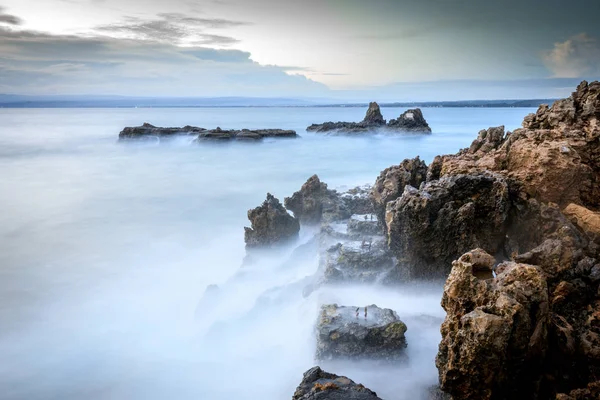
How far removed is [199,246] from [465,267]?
11291 mm

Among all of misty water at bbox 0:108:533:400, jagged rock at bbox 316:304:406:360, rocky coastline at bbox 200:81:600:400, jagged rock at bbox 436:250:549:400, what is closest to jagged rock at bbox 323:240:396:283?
rocky coastline at bbox 200:81:600:400

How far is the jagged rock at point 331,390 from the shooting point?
476 centimetres

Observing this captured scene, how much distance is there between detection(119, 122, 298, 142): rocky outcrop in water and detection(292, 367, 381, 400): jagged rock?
126 feet

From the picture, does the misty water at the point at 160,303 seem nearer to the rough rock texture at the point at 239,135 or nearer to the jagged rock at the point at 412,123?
the rough rock texture at the point at 239,135

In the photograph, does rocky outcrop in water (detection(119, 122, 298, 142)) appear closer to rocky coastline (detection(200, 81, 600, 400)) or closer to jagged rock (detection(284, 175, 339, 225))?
jagged rock (detection(284, 175, 339, 225))

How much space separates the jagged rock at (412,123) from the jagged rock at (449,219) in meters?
41.3

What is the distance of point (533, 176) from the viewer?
7559 millimetres

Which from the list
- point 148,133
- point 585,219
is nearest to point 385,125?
point 148,133

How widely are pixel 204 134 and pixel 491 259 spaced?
4178cm

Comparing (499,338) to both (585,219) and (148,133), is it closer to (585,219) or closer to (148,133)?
(585,219)

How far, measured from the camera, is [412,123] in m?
48.6

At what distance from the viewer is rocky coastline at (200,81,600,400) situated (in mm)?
4695

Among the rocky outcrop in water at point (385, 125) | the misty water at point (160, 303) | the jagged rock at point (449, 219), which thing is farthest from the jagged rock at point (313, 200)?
the rocky outcrop in water at point (385, 125)

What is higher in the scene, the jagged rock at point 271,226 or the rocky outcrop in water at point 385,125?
the rocky outcrop in water at point 385,125
